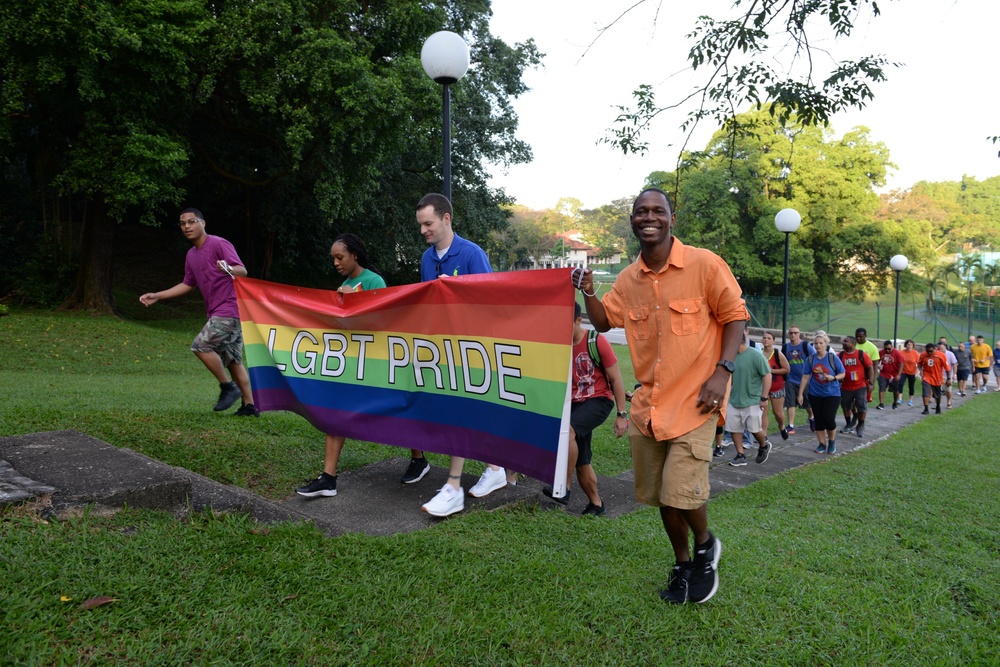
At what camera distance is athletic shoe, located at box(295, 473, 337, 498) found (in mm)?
4875

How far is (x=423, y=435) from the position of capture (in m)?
4.74

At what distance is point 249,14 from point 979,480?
52.1 ft

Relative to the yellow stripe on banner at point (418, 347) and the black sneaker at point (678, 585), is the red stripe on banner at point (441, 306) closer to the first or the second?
the yellow stripe on banner at point (418, 347)

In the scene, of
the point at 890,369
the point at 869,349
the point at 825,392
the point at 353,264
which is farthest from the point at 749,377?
the point at 890,369

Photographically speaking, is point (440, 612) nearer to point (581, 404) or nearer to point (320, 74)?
point (581, 404)

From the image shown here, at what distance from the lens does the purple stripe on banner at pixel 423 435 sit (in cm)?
416

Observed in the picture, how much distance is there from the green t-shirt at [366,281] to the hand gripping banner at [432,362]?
184 millimetres

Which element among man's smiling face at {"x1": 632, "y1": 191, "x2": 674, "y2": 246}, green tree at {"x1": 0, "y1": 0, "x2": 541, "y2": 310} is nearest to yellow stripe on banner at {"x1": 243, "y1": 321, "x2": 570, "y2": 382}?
man's smiling face at {"x1": 632, "y1": 191, "x2": 674, "y2": 246}

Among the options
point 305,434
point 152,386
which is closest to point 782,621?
point 305,434

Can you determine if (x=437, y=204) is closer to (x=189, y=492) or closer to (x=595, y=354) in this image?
(x=595, y=354)

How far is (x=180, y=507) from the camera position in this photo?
392cm

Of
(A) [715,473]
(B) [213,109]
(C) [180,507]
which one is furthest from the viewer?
(B) [213,109]

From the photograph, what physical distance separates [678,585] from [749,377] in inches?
236

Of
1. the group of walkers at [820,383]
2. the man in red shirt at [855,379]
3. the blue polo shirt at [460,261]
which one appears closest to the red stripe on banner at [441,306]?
the blue polo shirt at [460,261]
